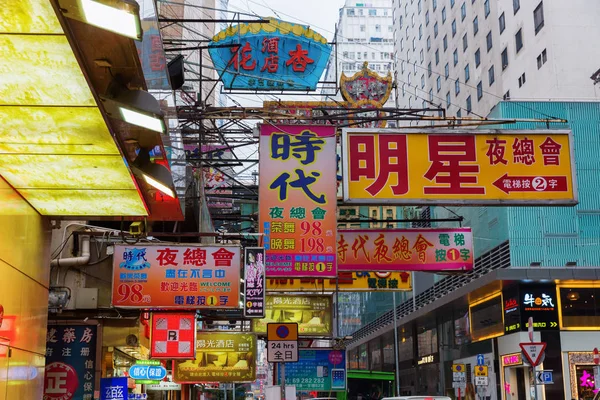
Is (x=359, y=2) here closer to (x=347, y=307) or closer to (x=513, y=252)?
(x=347, y=307)

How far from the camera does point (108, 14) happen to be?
4.75 meters

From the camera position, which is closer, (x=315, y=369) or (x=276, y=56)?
(x=276, y=56)

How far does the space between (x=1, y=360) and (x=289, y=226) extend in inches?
285

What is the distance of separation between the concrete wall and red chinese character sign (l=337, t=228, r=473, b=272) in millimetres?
9021

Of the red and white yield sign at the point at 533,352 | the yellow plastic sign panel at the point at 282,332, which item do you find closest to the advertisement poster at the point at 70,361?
the yellow plastic sign panel at the point at 282,332

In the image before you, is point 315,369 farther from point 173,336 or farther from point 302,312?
point 173,336

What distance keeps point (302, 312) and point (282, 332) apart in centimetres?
1136

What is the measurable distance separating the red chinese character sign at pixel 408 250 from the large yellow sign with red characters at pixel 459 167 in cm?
346

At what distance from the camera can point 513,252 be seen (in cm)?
3170

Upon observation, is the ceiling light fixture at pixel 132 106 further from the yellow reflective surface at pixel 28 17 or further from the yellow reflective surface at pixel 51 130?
the yellow reflective surface at pixel 28 17

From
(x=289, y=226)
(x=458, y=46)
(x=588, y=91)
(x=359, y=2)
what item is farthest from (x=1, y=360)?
(x=359, y=2)

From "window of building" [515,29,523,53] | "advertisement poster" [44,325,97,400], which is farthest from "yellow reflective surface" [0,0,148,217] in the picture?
"window of building" [515,29,523,53]

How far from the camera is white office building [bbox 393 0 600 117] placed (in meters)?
36.6

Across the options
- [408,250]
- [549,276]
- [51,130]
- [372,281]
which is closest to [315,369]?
[372,281]
